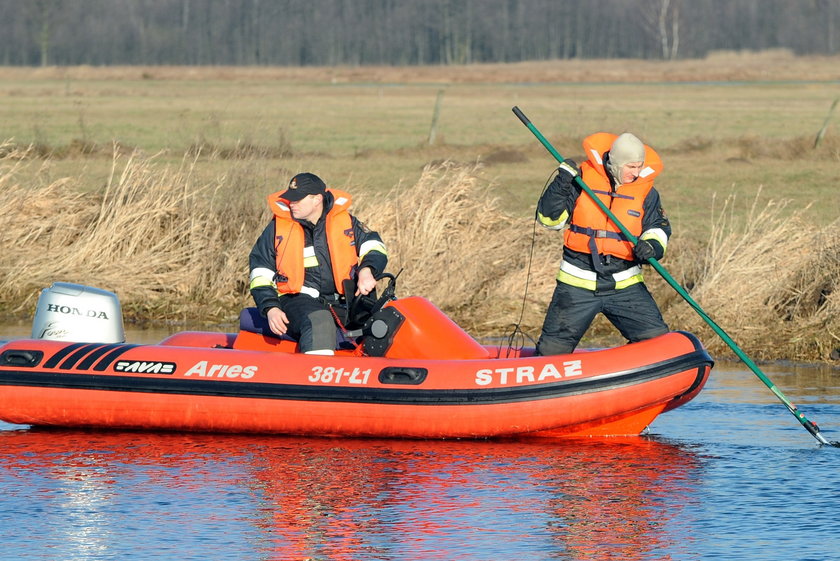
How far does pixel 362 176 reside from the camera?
2423cm

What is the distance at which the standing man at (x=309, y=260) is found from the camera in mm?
9250

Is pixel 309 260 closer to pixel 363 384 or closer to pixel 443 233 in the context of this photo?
pixel 363 384

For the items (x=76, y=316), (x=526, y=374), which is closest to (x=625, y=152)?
(x=526, y=374)

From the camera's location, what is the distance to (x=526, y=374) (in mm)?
9023

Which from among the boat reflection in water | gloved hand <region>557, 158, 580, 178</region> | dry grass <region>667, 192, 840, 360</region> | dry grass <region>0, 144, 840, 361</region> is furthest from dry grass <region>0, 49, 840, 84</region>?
the boat reflection in water

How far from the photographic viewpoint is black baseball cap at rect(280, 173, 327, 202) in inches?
362

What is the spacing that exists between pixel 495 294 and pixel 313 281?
15.6ft

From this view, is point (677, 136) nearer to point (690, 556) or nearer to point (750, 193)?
point (750, 193)

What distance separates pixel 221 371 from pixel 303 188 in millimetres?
1213

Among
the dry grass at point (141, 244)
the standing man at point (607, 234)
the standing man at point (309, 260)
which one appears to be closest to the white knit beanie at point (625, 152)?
the standing man at point (607, 234)

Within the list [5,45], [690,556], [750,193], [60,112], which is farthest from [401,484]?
[5,45]

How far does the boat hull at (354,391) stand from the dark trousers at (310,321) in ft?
0.35

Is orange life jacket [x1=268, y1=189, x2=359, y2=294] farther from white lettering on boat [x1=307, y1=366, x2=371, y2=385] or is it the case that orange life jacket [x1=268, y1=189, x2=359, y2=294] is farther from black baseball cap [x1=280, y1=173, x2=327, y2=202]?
white lettering on boat [x1=307, y1=366, x2=371, y2=385]

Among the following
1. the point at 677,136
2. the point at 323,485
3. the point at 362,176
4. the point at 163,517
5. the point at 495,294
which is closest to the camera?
the point at 163,517
